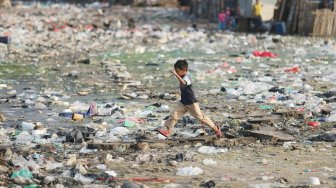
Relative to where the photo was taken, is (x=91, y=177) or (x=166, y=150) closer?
(x=91, y=177)

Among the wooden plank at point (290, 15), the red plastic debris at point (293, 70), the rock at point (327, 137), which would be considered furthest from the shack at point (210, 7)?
the rock at point (327, 137)

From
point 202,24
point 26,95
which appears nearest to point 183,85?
point 26,95

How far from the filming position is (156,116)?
26.5 ft

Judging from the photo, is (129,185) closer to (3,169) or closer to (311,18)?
(3,169)

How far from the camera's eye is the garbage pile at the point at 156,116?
17.5ft

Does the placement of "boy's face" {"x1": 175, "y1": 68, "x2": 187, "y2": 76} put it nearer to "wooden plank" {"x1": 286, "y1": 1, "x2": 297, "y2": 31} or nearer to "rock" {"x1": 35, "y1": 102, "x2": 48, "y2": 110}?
"rock" {"x1": 35, "y1": 102, "x2": 48, "y2": 110}

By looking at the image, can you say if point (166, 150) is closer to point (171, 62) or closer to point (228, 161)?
point (228, 161)

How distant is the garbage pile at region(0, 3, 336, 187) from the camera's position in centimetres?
535

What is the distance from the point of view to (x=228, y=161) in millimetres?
5754

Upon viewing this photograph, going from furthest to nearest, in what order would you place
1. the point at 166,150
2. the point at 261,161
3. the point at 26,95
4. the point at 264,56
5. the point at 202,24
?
1. the point at 202,24
2. the point at 264,56
3. the point at 26,95
4. the point at 166,150
5. the point at 261,161

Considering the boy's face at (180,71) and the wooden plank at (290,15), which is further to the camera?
the wooden plank at (290,15)

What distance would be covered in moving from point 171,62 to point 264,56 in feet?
7.45

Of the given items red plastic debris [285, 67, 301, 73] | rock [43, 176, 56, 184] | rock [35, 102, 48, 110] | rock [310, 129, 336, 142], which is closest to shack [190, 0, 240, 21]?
red plastic debris [285, 67, 301, 73]

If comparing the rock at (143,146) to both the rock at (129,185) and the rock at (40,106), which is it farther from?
the rock at (40,106)
